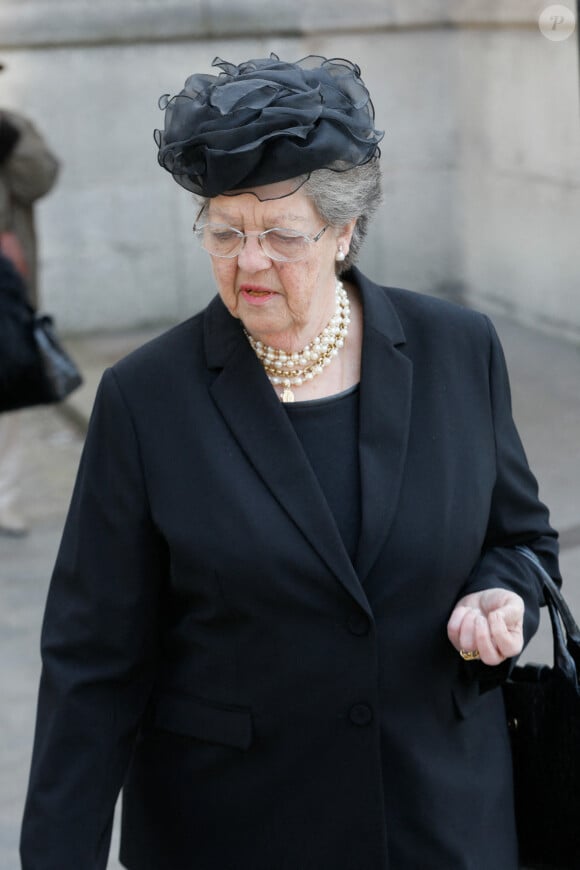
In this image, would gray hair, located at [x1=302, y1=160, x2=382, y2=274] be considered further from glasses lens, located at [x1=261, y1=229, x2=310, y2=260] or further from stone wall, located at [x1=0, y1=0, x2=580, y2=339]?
stone wall, located at [x1=0, y1=0, x2=580, y2=339]

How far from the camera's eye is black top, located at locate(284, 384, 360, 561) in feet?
7.55

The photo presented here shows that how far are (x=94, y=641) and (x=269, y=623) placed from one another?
0.30m

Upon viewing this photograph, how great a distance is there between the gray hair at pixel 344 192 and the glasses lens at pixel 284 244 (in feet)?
0.18

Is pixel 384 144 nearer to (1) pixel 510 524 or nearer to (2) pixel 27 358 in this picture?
(2) pixel 27 358

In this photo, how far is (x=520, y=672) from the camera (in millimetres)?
2459

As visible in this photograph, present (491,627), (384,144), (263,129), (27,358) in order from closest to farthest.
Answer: (263,129), (491,627), (27,358), (384,144)

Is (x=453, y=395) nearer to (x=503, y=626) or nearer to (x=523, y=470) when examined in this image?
(x=523, y=470)

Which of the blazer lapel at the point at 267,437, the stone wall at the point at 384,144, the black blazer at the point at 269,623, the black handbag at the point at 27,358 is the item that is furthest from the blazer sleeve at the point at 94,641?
the stone wall at the point at 384,144

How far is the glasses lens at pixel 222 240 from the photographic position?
2236 mm

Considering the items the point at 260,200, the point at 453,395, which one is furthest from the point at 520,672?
the point at 260,200

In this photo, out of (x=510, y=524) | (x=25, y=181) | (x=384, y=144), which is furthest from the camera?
(x=384, y=144)

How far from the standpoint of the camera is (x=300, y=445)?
7.57 feet

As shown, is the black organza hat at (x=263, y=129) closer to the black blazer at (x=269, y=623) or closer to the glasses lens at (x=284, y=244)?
the glasses lens at (x=284, y=244)

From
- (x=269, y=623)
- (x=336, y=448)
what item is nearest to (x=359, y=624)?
(x=269, y=623)
